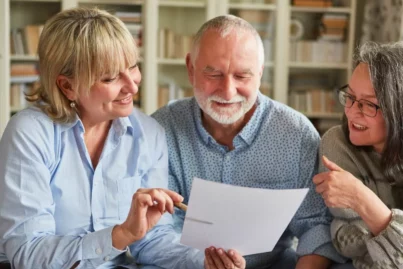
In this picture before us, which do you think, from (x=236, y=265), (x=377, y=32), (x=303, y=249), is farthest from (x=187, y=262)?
(x=377, y=32)

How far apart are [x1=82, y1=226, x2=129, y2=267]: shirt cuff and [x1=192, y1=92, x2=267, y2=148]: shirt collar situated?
0.49 metres

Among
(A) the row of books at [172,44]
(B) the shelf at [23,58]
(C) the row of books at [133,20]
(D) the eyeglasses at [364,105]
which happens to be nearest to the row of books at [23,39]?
(B) the shelf at [23,58]

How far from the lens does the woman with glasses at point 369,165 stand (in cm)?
160

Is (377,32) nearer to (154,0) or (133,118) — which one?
(154,0)

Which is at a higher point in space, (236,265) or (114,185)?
(114,185)

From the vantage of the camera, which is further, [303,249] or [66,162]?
[303,249]

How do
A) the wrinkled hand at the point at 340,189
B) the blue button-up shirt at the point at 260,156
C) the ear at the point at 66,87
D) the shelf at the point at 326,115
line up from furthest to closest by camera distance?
the shelf at the point at 326,115
the blue button-up shirt at the point at 260,156
the ear at the point at 66,87
the wrinkled hand at the point at 340,189

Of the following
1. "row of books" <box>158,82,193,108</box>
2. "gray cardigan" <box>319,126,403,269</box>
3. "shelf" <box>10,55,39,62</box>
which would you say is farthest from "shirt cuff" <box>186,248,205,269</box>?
"shelf" <box>10,55,39,62</box>

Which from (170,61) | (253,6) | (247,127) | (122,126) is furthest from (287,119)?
(253,6)

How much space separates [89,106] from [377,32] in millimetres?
3518

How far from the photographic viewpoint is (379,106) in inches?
66.4

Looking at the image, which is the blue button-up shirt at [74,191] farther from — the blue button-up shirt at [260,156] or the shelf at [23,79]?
the shelf at [23,79]

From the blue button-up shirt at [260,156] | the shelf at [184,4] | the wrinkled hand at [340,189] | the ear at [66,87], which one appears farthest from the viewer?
the shelf at [184,4]

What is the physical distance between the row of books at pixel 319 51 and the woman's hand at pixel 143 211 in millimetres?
3492
